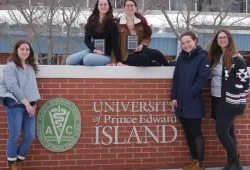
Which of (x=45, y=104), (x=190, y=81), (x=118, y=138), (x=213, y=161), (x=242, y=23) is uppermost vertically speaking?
(x=242, y=23)

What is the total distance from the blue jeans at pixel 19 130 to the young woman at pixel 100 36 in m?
1.11

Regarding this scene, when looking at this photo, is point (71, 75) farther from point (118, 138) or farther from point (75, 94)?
point (118, 138)

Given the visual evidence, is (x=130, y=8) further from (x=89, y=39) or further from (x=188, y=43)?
(x=188, y=43)

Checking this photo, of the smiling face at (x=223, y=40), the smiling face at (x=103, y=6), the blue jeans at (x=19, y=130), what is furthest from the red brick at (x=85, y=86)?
the smiling face at (x=223, y=40)

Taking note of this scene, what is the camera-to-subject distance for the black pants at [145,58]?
555cm

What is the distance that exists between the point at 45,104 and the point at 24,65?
657 mm

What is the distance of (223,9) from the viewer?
55.8 feet

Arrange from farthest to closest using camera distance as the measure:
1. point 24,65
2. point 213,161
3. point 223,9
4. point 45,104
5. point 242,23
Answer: point 242,23 < point 223,9 < point 213,161 < point 45,104 < point 24,65

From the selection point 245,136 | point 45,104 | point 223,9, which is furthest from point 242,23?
point 45,104

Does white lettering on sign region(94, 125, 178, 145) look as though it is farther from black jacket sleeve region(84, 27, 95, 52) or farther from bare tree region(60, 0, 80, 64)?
bare tree region(60, 0, 80, 64)

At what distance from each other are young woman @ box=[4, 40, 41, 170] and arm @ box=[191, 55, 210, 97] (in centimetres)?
202

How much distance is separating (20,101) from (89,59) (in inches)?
44.8

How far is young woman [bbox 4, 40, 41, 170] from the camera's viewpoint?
16.2 ft

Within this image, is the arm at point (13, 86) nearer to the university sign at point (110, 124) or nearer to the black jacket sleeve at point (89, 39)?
the university sign at point (110, 124)
